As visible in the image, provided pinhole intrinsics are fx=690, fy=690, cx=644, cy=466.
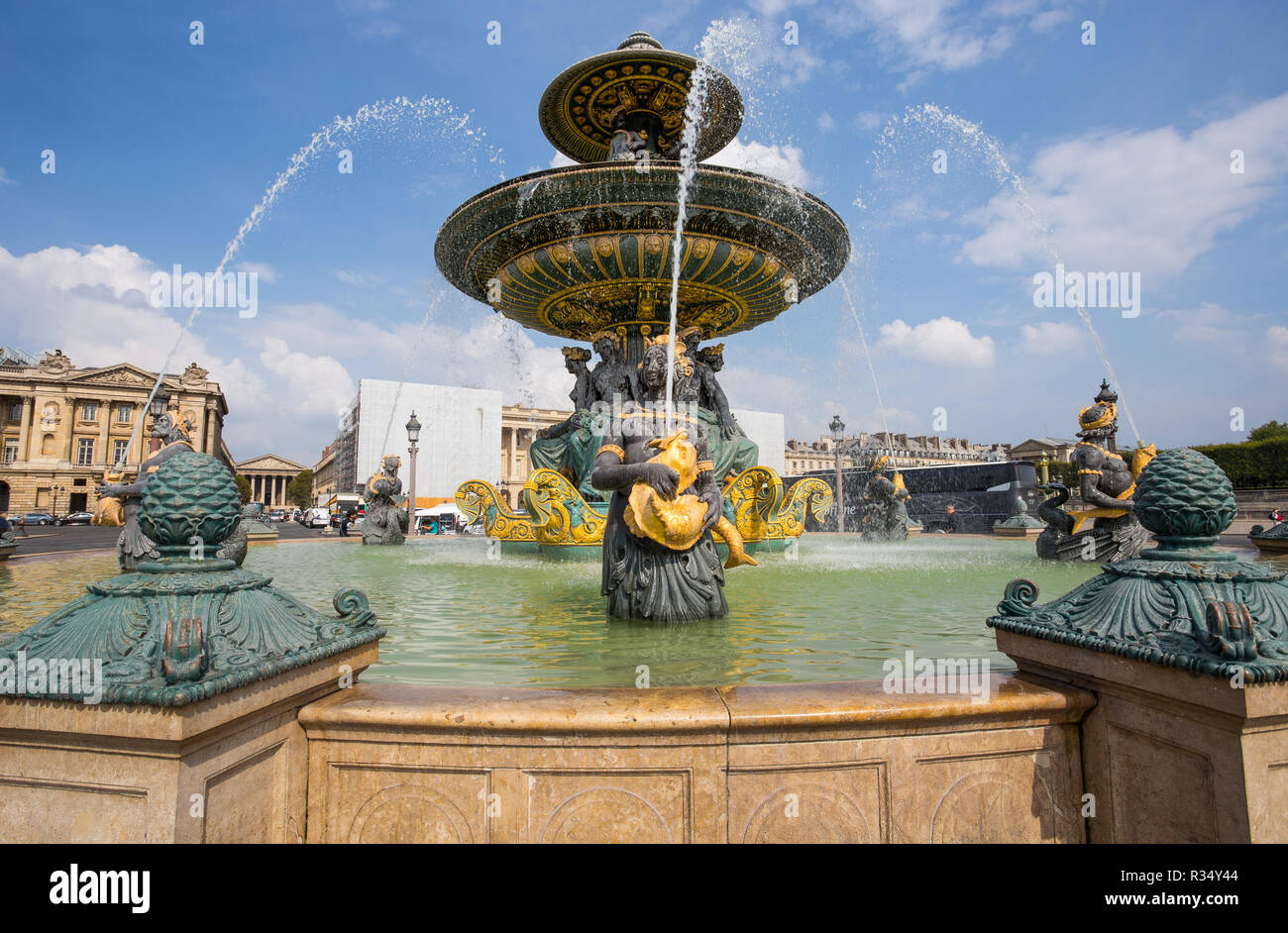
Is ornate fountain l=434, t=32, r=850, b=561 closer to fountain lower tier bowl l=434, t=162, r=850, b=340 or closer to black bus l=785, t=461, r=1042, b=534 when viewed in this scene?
fountain lower tier bowl l=434, t=162, r=850, b=340

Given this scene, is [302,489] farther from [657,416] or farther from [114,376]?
[657,416]

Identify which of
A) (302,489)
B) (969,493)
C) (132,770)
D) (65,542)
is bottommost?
(65,542)

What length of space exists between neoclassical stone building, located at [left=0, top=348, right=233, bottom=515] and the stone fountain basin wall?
73548mm

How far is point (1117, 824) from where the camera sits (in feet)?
6.44

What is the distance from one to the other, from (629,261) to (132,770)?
816 cm

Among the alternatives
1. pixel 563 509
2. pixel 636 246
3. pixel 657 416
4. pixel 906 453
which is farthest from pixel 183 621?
pixel 906 453

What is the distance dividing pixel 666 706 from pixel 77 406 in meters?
84.5

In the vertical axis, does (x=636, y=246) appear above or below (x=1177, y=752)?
above

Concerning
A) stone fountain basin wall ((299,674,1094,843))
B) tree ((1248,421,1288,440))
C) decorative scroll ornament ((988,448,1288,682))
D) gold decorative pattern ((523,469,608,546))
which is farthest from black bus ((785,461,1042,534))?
tree ((1248,421,1288,440))

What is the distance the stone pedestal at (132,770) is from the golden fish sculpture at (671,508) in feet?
8.37

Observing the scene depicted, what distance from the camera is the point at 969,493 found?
81.1ft
